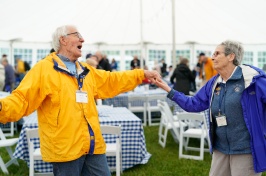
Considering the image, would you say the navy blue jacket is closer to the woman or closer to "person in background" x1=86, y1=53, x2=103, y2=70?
the woman

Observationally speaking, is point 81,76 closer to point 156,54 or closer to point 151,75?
point 151,75

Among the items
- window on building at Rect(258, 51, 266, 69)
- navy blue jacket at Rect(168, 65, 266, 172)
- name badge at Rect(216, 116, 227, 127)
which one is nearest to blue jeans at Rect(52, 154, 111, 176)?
name badge at Rect(216, 116, 227, 127)

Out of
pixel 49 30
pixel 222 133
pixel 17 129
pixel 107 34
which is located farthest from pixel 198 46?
pixel 222 133

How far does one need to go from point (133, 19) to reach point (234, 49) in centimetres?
1721

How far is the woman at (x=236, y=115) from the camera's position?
2.59 metres

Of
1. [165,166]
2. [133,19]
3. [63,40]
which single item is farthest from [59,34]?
[133,19]

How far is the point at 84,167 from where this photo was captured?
2506mm

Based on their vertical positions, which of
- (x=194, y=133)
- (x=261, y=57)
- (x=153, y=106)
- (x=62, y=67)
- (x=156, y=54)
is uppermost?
(x=62, y=67)

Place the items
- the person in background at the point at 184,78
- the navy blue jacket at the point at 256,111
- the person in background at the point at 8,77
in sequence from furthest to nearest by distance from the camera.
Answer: the person in background at the point at 8,77 < the person in background at the point at 184,78 < the navy blue jacket at the point at 256,111

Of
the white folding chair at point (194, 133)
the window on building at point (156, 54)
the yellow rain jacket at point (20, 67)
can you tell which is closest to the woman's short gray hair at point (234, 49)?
the white folding chair at point (194, 133)

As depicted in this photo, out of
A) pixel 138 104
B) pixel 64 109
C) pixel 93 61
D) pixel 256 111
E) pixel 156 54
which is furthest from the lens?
pixel 156 54

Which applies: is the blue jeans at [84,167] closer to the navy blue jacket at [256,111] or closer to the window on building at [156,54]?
the navy blue jacket at [256,111]

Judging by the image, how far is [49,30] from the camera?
18.3 meters

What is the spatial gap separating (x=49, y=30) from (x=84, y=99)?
54.7 feet
